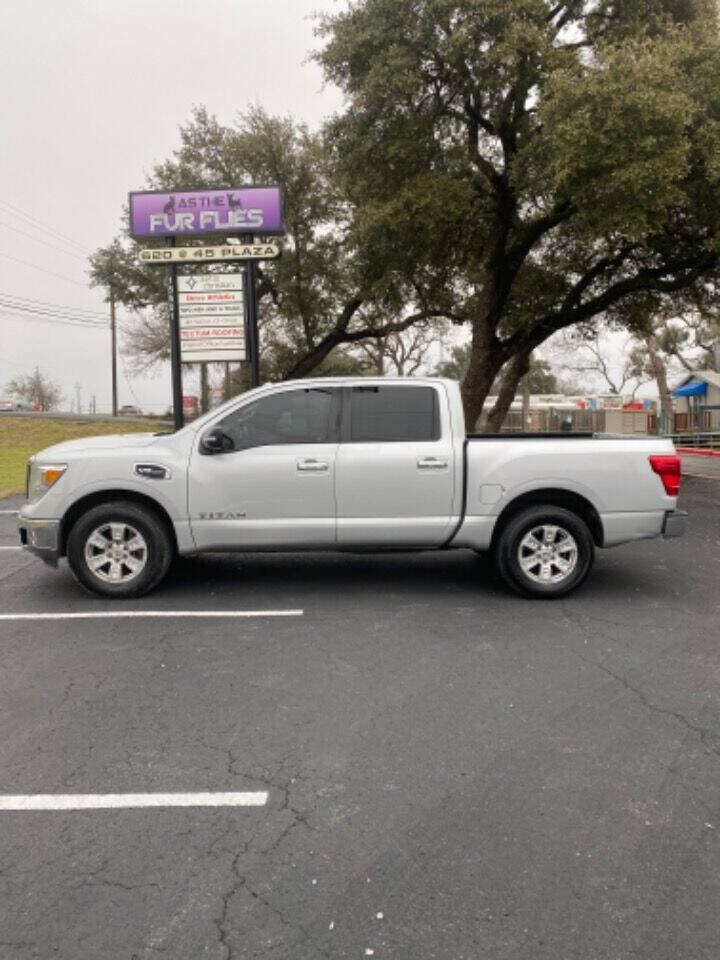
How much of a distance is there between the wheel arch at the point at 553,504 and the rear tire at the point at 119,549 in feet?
9.25

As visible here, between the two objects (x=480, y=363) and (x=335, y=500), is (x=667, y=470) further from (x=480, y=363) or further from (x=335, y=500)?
(x=480, y=363)

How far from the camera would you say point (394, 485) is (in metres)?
6.12

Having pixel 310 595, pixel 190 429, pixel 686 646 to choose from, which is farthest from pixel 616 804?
pixel 190 429

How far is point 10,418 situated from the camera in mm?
34375

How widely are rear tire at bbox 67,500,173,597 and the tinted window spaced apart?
1.03 meters

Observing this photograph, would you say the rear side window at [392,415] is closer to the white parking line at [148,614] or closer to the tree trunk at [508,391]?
the white parking line at [148,614]

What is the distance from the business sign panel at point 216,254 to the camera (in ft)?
41.8

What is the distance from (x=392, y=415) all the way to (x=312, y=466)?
2.70ft

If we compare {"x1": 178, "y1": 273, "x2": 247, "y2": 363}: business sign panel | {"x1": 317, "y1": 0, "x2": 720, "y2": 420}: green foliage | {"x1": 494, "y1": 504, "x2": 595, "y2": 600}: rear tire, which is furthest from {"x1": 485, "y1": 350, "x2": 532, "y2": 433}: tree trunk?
{"x1": 494, "y1": 504, "x2": 595, "y2": 600}: rear tire

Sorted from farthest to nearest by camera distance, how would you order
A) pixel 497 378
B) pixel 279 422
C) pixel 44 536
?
pixel 497 378 < pixel 279 422 < pixel 44 536

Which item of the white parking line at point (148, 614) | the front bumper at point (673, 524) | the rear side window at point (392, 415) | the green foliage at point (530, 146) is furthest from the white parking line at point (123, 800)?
the green foliage at point (530, 146)

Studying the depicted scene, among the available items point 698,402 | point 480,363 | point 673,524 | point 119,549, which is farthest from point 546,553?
point 698,402

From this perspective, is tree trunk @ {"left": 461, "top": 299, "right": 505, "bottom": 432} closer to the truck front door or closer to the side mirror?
the truck front door

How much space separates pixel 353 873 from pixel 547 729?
150cm
